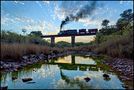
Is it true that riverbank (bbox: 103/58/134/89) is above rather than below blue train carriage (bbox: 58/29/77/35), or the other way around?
below

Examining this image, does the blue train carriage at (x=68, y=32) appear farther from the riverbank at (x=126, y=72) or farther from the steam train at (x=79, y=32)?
the riverbank at (x=126, y=72)

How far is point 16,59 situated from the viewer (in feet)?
36.4

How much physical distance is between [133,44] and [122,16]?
34.8m

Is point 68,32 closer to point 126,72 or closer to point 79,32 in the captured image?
point 79,32

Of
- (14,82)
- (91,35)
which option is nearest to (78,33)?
(91,35)

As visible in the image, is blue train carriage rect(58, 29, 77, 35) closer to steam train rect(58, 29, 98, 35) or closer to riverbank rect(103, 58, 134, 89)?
steam train rect(58, 29, 98, 35)

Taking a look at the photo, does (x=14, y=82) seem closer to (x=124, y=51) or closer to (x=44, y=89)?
(x=44, y=89)

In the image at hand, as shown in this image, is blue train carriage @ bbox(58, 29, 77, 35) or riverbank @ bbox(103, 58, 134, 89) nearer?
riverbank @ bbox(103, 58, 134, 89)

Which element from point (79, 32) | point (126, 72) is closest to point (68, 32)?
point (79, 32)

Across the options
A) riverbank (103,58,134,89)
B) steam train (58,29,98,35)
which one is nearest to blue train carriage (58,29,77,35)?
steam train (58,29,98,35)

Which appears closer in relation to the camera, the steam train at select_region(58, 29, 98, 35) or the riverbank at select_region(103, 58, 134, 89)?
the riverbank at select_region(103, 58, 134, 89)

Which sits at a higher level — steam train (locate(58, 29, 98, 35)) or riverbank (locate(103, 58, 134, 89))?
steam train (locate(58, 29, 98, 35))

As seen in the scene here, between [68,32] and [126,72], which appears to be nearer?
[126,72]

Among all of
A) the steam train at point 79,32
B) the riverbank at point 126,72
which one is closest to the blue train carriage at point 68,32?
the steam train at point 79,32
